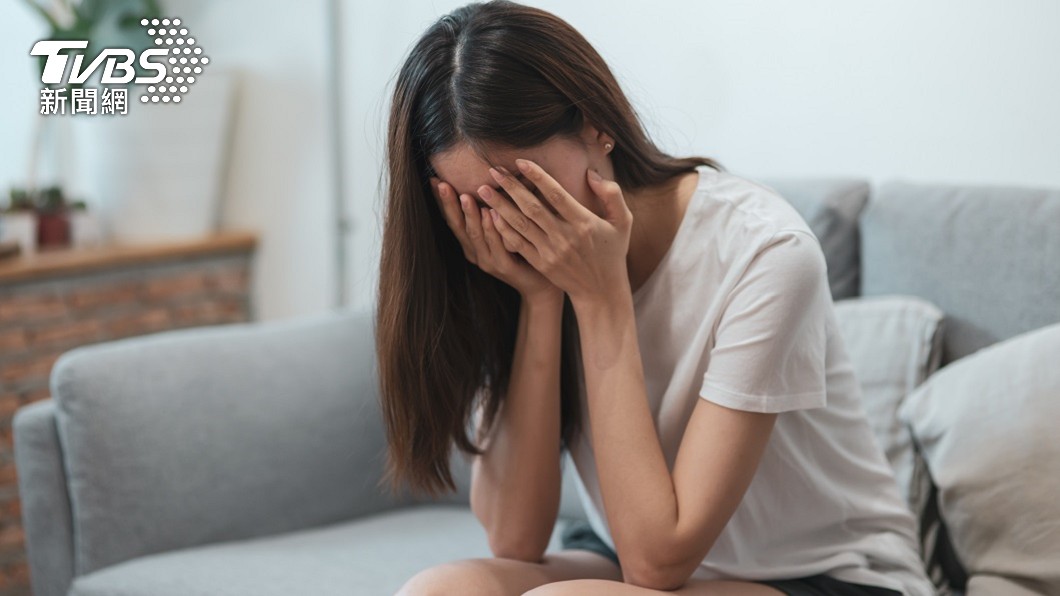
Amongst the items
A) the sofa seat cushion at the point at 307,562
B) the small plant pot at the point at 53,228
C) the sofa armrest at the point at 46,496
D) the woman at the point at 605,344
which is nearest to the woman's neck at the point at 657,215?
the woman at the point at 605,344

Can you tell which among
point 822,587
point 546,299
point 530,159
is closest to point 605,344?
point 546,299

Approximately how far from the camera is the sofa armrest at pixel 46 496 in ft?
5.28

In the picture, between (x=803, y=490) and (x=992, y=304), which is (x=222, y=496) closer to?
(x=803, y=490)

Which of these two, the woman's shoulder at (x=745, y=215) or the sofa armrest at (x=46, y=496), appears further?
the sofa armrest at (x=46, y=496)

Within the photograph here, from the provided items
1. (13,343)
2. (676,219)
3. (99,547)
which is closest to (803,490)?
(676,219)

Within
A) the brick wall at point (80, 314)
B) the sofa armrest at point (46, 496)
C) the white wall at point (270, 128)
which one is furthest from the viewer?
the white wall at point (270, 128)

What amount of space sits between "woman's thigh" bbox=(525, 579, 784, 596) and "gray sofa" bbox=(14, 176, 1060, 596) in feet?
1.39

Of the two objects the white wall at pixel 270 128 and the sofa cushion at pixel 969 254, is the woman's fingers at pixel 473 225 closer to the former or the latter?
the sofa cushion at pixel 969 254

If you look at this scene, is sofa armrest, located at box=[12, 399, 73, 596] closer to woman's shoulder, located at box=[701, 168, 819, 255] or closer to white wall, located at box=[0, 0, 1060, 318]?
white wall, located at box=[0, 0, 1060, 318]

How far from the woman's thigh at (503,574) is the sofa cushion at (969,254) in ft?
1.99

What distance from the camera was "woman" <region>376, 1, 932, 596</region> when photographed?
3.59 ft

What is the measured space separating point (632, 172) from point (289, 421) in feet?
2.72

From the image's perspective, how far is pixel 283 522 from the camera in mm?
1765

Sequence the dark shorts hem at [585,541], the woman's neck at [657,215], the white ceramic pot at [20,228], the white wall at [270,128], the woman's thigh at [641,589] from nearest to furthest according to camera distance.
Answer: the woman's thigh at [641,589], the woman's neck at [657,215], the dark shorts hem at [585,541], the white ceramic pot at [20,228], the white wall at [270,128]
